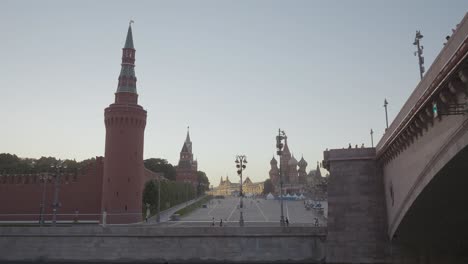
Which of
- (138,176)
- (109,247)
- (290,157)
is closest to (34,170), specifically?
(138,176)

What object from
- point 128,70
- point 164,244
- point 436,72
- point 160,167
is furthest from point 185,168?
point 436,72

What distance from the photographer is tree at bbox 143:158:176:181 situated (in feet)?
356

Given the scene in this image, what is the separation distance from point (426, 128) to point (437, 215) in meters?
8.08

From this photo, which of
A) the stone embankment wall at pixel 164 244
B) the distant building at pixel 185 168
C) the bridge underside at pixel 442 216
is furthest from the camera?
the distant building at pixel 185 168

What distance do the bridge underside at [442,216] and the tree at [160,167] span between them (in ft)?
288

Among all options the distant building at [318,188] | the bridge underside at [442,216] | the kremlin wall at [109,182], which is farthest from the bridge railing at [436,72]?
the distant building at [318,188]

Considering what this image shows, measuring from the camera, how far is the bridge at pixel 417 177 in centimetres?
1213

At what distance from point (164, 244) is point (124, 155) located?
16.5m

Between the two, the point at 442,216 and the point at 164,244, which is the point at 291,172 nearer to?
the point at 164,244

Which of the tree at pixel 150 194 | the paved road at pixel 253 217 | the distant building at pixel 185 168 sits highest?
A: the distant building at pixel 185 168

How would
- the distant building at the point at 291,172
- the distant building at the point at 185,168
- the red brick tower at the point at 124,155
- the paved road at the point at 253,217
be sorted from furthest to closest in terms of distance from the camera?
1. the distant building at the point at 291,172
2. the distant building at the point at 185,168
3. the paved road at the point at 253,217
4. the red brick tower at the point at 124,155

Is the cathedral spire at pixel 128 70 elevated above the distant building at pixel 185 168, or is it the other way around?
the cathedral spire at pixel 128 70

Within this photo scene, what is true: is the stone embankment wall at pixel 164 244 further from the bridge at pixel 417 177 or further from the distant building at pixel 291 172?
the distant building at pixel 291 172

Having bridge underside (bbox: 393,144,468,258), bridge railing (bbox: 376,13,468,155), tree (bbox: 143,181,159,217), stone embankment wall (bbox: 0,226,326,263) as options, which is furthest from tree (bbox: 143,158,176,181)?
bridge railing (bbox: 376,13,468,155)
